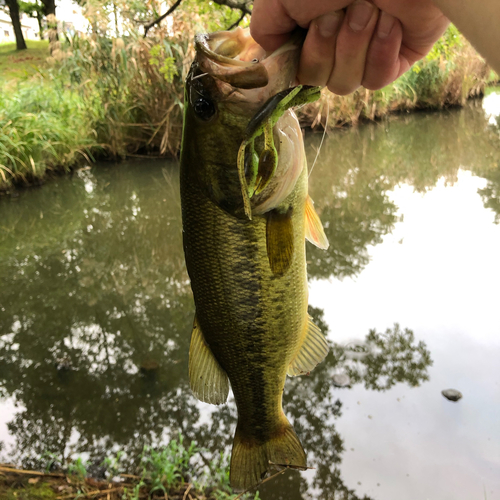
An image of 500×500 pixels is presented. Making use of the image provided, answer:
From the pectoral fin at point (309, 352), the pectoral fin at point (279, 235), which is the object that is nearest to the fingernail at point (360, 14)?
the pectoral fin at point (279, 235)

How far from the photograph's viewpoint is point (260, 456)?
1.59 metres

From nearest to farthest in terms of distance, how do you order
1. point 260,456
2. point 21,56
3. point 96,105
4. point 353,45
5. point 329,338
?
1. point 353,45
2. point 260,456
3. point 329,338
4. point 96,105
5. point 21,56

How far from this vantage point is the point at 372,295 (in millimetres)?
4047

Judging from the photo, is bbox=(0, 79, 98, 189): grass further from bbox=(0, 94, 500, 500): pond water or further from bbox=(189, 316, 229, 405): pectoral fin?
bbox=(189, 316, 229, 405): pectoral fin

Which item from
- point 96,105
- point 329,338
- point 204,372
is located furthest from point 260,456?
point 96,105

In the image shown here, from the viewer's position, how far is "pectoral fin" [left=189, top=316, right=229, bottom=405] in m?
1.48

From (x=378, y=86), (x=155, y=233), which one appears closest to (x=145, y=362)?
(x=155, y=233)

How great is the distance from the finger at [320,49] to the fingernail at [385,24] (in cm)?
10

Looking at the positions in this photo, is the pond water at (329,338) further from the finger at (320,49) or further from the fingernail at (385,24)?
the fingernail at (385,24)

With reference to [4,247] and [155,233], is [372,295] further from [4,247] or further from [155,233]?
[4,247]

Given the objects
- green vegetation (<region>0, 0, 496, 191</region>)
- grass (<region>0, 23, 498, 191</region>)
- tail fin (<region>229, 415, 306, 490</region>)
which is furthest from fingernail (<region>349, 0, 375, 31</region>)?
grass (<region>0, 23, 498, 191</region>)

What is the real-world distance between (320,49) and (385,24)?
180mm

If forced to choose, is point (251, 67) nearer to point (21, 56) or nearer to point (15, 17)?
point (21, 56)

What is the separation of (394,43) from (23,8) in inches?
1602
